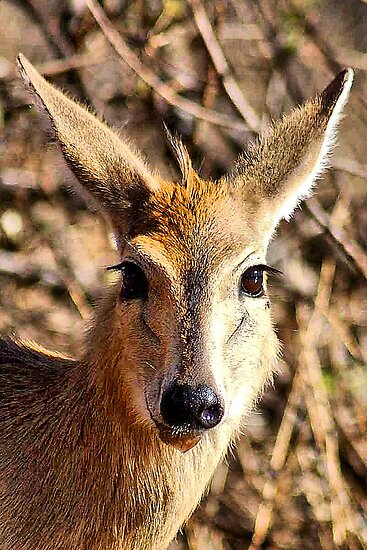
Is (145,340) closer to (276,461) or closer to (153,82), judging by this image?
(276,461)

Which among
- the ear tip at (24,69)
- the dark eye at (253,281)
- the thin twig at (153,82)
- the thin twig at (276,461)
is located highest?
the thin twig at (153,82)

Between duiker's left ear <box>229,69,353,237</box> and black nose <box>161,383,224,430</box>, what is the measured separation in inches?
34.6

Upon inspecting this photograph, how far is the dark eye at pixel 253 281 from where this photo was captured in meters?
3.38

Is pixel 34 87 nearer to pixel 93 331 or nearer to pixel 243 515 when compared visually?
pixel 93 331

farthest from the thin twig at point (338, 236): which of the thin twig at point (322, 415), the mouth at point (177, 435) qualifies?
the mouth at point (177, 435)

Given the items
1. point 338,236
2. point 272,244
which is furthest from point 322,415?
point 272,244

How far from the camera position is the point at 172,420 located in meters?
2.99

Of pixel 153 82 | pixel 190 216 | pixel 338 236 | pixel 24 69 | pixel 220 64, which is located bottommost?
pixel 190 216

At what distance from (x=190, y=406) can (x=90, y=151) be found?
41.4 inches

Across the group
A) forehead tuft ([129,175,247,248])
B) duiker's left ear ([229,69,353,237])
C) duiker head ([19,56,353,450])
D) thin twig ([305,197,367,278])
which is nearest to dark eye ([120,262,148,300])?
duiker head ([19,56,353,450])

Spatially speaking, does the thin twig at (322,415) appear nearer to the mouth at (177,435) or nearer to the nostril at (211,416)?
the mouth at (177,435)

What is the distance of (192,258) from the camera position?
3266mm

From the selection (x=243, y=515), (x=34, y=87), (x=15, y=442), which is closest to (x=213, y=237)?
(x=34, y=87)

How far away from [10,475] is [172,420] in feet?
3.10
